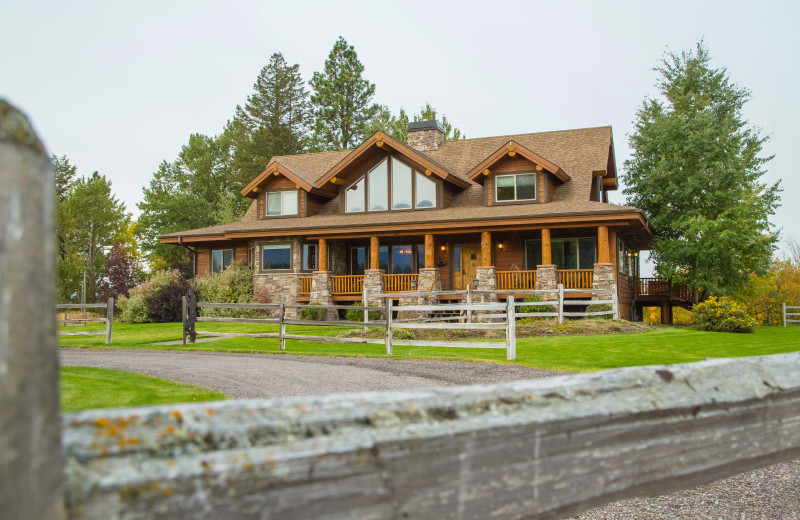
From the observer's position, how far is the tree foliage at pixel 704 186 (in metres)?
24.5

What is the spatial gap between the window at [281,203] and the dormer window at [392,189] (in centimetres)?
286

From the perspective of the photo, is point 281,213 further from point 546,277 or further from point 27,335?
point 27,335

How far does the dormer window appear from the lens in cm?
2495

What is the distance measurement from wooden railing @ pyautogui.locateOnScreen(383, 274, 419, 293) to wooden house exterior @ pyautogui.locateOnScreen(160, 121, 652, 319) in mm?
43

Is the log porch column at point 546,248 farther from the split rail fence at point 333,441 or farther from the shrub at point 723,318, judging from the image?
the split rail fence at point 333,441

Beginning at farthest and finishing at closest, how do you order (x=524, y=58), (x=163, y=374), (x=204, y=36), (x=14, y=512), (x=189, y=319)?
(x=524, y=58)
(x=204, y=36)
(x=189, y=319)
(x=163, y=374)
(x=14, y=512)

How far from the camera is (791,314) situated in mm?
27203

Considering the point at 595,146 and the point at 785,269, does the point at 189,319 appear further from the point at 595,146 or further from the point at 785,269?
the point at 785,269

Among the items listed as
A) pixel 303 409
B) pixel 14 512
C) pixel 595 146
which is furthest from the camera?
pixel 595 146

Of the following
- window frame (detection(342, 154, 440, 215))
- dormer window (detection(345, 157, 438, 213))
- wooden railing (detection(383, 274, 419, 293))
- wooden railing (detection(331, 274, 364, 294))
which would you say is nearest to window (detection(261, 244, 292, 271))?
wooden railing (detection(331, 274, 364, 294))

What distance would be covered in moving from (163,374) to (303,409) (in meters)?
10.1

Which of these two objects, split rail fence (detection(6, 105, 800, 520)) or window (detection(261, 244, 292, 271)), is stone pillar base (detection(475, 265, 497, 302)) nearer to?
window (detection(261, 244, 292, 271))

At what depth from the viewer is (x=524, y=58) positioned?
3922 centimetres

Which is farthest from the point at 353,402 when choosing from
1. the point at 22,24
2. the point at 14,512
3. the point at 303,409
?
the point at 22,24
